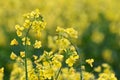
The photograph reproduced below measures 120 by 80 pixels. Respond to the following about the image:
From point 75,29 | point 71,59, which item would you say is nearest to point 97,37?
point 75,29

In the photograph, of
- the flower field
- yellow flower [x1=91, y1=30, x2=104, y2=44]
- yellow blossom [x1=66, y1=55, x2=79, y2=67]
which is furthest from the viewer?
yellow flower [x1=91, y1=30, x2=104, y2=44]

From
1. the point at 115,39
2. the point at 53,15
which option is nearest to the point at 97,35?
the point at 115,39

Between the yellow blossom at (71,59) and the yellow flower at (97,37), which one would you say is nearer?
the yellow blossom at (71,59)

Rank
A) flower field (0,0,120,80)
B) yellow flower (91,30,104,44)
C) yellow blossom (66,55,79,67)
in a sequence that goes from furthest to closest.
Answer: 1. yellow flower (91,30,104,44)
2. flower field (0,0,120,80)
3. yellow blossom (66,55,79,67)

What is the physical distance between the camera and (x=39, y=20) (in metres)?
3.55

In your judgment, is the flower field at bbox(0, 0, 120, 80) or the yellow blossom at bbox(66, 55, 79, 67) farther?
the flower field at bbox(0, 0, 120, 80)

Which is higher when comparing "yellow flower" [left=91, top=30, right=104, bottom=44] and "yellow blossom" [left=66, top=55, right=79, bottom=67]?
"yellow flower" [left=91, top=30, right=104, bottom=44]

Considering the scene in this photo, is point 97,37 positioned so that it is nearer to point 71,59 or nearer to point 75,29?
point 75,29

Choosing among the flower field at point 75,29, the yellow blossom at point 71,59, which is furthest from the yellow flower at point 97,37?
the yellow blossom at point 71,59

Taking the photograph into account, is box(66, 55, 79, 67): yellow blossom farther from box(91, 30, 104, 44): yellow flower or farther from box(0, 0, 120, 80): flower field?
box(91, 30, 104, 44): yellow flower

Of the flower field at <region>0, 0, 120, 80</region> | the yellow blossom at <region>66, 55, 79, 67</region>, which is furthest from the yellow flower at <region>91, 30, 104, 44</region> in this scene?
the yellow blossom at <region>66, 55, 79, 67</region>

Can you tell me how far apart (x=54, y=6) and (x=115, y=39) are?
1.27 metres

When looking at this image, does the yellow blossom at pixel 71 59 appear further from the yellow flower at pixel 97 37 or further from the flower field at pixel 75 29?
the yellow flower at pixel 97 37

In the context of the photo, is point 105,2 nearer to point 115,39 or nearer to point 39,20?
point 115,39
